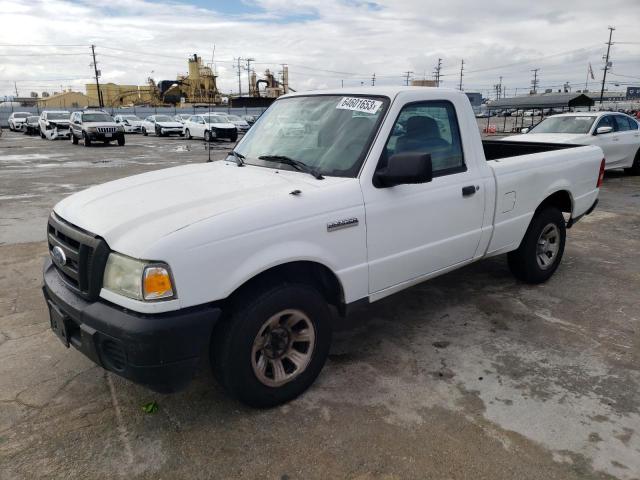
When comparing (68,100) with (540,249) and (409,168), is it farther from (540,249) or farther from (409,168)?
(409,168)

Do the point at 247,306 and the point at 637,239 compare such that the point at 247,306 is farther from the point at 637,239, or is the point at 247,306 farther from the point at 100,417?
the point at 637,239

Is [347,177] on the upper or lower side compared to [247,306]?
upper

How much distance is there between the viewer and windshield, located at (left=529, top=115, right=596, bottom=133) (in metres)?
11.7

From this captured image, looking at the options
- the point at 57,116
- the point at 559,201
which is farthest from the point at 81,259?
the point at 57,116

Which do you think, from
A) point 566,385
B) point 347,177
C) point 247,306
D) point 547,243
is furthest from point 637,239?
point 247,306

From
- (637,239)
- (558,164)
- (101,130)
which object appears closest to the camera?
(558,164)

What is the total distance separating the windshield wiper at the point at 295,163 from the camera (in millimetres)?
3192

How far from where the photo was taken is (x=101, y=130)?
2312 cm

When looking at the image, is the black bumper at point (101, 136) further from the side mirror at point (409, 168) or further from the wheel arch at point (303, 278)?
the side mirror at point (409, 168)

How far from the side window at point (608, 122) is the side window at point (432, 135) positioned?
9.72 meters

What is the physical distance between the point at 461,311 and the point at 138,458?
9.70 feet

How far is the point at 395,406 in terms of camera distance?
3.01 metres

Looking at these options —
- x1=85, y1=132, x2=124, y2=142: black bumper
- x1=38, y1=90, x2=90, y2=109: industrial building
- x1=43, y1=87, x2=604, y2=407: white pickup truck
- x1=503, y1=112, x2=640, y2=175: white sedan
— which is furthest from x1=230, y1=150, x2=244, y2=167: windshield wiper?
x1=38, y1=90, x2=90, y2=109: industrial building

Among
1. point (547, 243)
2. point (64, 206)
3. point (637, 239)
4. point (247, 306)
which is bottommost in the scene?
point (637, 239)
